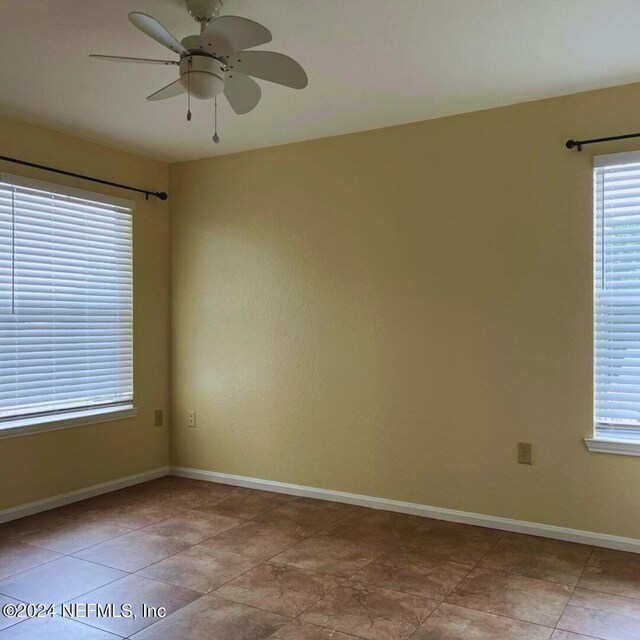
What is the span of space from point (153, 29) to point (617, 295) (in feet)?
8.35

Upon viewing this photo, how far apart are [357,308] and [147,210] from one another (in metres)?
1.83

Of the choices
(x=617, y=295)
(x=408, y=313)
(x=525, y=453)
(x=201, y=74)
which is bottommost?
(x=525, y=453)

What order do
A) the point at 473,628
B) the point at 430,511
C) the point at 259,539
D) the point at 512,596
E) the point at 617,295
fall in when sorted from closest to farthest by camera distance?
the point at 473,628 → the point at 512,596 → the point at 617,295 → the point at 259,539 → the point at 430,511

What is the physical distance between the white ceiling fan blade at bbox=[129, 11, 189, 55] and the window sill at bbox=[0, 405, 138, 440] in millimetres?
2507

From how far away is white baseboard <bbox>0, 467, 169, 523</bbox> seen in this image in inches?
141

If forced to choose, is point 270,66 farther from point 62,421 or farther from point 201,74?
point 62,421

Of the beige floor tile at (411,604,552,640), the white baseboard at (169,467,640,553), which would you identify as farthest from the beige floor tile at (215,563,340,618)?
the white baseboard at (169,467,640,553)

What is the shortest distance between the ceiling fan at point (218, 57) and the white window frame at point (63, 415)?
1.61m

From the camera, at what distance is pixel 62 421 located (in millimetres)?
3824

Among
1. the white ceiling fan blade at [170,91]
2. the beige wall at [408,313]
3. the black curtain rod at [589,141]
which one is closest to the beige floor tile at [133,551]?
the beige wall at [408,313]

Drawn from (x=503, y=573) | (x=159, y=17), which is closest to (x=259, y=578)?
(x=503, y=573)

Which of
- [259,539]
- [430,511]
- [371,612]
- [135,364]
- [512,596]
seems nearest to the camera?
[371,612]

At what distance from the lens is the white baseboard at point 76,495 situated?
3.58m

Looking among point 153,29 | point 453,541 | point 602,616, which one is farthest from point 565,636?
point 153,29
